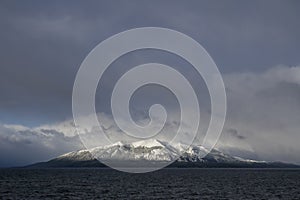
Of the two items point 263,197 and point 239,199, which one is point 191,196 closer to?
point 239,199

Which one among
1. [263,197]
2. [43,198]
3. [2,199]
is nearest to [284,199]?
[263,197]

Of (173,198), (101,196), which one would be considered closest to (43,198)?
(101,196)

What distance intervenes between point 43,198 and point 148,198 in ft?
76.6

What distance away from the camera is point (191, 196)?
9481 cm

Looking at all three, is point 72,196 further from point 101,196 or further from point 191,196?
point 191,196

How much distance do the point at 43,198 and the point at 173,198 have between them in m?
29.1

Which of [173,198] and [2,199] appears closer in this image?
[2,199]

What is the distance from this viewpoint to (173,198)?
9056 centimetres

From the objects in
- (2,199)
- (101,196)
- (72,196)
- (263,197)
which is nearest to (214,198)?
(263,197)

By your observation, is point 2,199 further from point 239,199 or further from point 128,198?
point 239,199

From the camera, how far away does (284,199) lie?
301 feet

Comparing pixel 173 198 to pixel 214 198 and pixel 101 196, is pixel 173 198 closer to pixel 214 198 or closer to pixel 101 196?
pixel 214 198

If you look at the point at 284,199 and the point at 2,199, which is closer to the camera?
the point at 2,199

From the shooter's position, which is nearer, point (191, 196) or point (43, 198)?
point (43, 198)
